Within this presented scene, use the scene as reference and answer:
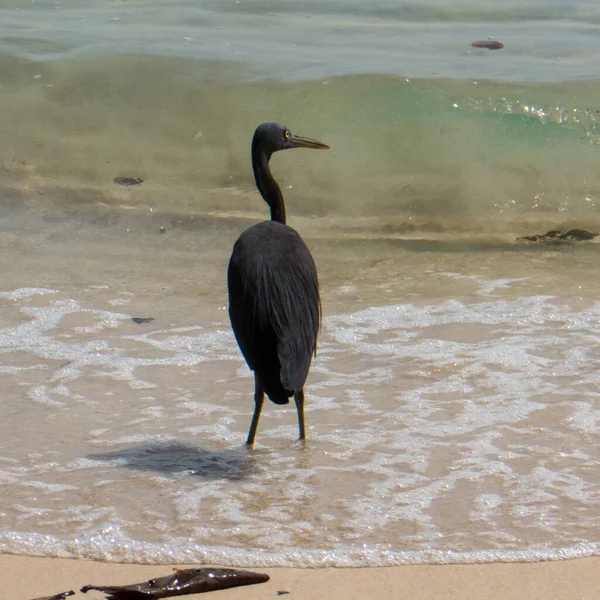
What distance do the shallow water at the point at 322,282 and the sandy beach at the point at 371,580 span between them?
0.27ft

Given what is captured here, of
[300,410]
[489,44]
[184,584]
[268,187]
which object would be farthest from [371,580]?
[489,44]

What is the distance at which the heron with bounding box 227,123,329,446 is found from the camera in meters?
3.89

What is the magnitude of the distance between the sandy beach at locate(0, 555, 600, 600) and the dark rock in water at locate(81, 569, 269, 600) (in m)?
0.02

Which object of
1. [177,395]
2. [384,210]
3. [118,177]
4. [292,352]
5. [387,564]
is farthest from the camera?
[118,177]

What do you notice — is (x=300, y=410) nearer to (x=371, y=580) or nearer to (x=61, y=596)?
(x=371, y=580)

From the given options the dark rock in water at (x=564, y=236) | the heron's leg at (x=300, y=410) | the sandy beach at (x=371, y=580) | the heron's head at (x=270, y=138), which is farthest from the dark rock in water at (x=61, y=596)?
the dark rock in water at (x=564, y=236)

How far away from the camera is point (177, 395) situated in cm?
479

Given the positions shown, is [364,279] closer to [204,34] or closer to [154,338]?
[154,338]

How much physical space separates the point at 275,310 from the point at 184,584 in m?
1.30

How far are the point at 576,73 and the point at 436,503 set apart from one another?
713cm

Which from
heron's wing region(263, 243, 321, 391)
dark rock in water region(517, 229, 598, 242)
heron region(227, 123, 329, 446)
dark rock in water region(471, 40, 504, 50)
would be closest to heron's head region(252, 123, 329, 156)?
heron region(227, 123, 329, 446)

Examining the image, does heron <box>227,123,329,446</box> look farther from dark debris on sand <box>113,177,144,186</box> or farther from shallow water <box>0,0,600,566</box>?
dark debris on sand <box>113,177,144,186</box>

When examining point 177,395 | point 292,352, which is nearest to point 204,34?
point 177,395

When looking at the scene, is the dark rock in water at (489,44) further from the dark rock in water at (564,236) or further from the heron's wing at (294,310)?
the heron's wing at (294,310)
